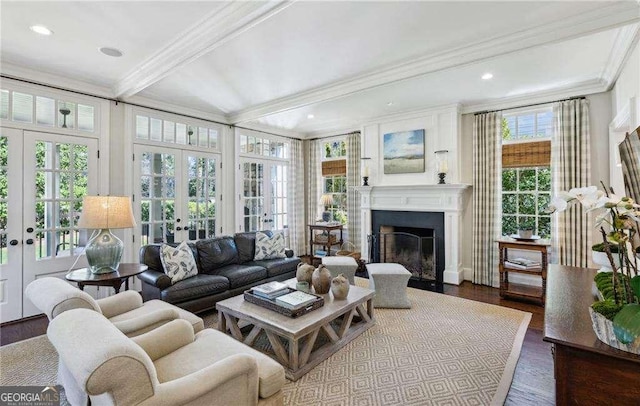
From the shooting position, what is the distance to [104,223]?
9.21 ft

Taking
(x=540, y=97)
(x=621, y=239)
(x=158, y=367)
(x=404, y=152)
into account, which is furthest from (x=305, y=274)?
(x=540, y=97)

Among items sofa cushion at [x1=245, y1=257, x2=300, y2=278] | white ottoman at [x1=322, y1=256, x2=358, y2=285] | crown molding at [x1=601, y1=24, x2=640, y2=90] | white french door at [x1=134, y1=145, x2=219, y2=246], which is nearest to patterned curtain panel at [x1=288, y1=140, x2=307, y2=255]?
white french door at [x1=134, y1=145, x2=219, y2=246]

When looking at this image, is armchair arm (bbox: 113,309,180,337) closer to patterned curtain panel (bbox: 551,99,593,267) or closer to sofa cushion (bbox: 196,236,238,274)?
sofa cushion (bbox: 196,236,238,274)

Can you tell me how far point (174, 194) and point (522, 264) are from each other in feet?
16.1

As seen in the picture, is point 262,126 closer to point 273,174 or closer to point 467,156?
point 273,174

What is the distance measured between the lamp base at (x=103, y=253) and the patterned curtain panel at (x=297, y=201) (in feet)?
12.3

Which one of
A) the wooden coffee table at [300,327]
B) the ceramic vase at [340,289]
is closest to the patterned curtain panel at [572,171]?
the wooden coffee table at [300,327]

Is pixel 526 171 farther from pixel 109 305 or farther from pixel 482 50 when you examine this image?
pixel 109 305

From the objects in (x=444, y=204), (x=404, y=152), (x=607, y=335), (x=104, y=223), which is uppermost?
(x=404, y=152)

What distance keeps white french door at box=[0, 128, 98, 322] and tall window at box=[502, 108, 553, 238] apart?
562 cm

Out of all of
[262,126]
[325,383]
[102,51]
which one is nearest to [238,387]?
[325,383]

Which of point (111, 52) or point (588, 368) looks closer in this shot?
point (588, 368)

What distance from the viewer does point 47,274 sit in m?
3.58

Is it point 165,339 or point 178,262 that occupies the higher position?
point 178,262
